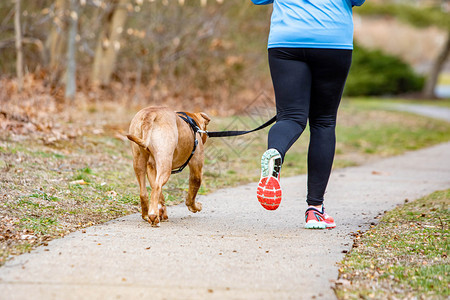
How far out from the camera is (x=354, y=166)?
8.41m

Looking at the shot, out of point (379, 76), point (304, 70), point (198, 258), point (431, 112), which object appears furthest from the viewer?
point (379, 76)

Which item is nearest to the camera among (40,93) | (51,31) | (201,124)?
(201,124)

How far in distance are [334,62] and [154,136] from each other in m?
1.32

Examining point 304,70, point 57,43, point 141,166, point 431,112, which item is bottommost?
point 431,112

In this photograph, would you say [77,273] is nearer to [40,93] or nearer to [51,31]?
[40,93]

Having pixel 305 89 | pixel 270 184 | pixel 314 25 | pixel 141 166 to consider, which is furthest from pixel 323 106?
pixel 141 166

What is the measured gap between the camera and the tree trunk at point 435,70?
32.8 m

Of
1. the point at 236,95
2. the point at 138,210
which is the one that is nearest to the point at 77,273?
the point at 138,210

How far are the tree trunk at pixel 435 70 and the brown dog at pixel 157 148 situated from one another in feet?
102

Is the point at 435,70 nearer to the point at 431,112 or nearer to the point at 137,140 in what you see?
the point at 431,112

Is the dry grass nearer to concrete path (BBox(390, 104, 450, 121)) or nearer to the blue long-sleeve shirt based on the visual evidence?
the blue long-sleeve shirt

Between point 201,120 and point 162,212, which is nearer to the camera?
point 162,212

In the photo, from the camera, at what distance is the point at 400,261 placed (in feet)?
10.7

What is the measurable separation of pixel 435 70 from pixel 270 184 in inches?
1281
